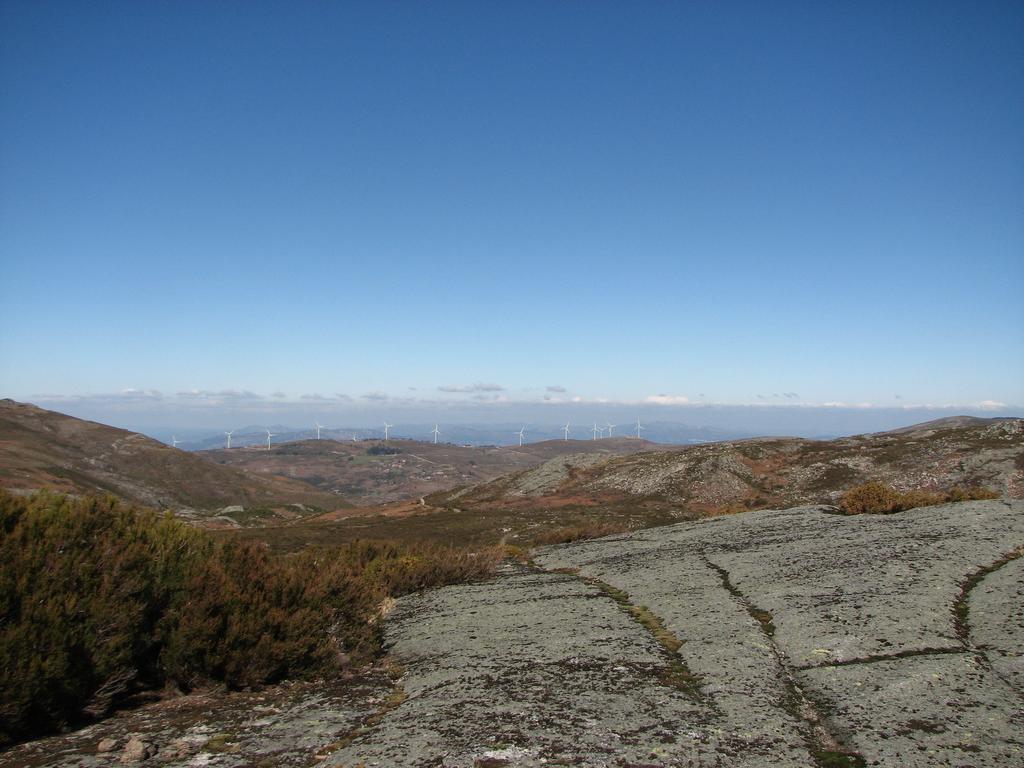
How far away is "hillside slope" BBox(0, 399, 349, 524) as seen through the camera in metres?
111

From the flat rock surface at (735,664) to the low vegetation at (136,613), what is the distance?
4.92 feet

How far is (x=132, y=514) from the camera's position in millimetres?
9719

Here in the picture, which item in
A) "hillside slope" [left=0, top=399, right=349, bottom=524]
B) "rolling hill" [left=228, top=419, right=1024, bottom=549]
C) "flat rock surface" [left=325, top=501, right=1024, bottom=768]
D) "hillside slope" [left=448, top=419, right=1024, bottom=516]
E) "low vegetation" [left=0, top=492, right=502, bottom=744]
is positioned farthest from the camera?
"hillside slope" [left=0, top=399, right=349, bottom=524]

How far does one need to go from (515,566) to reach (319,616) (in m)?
9.83

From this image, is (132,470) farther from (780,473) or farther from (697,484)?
(780,473)

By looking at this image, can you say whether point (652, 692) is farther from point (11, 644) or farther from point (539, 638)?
point (11, 644)

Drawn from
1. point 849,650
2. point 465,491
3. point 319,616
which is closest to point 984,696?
point 849,650

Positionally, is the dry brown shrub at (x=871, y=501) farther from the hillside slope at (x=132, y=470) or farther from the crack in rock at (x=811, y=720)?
the hillside slope at (x=132, y=470)

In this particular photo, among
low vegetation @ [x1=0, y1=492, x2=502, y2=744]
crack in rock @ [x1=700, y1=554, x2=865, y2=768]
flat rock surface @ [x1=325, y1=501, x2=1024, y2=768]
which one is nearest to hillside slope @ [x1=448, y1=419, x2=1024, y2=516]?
flat rock surface @ [x1=325, y1=501, x2=1024, y2=768]

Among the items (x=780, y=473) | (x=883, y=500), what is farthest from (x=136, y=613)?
(x=780, y=473)

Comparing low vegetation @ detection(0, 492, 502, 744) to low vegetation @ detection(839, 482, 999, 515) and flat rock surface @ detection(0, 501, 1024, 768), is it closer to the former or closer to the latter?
flat rock surface @ detection(0, 501, 1024, 768)

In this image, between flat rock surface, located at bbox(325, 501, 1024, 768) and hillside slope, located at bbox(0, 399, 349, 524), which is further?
hillside slope, located at bbox(0, 399, 349, 524)

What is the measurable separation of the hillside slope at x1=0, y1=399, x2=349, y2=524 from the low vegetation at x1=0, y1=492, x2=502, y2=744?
9453 cm

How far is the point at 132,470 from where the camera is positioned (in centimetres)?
13750
